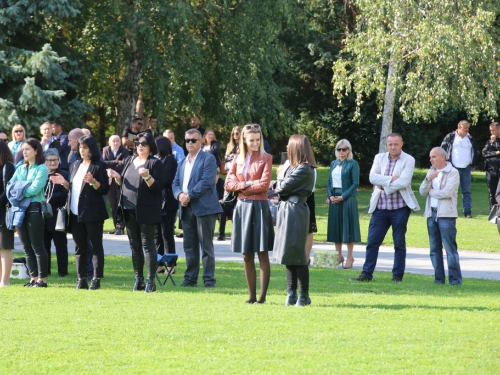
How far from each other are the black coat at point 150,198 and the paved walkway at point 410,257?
4144mm

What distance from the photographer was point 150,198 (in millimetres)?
11383

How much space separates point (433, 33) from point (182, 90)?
25.6ft

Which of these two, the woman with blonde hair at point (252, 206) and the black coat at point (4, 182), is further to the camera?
the black coat at point (4, 182)

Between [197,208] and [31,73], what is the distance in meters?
11.9

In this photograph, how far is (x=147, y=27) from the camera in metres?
24.6

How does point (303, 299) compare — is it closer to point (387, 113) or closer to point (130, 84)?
point (130, 84)

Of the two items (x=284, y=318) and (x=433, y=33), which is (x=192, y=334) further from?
(x=433, y=33)

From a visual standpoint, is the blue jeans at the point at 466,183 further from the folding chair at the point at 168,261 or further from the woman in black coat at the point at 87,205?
the woman in black coat at the point at 87,205

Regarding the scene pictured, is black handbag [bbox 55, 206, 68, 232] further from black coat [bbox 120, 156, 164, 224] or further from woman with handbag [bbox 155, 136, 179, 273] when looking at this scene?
woman with handbag [bbox 155, 136, 179, 273]

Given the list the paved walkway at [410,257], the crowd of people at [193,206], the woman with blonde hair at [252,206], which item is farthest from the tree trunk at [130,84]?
the woman with blonde hair at [252,206]

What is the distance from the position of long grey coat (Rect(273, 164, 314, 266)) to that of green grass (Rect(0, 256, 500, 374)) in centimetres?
61

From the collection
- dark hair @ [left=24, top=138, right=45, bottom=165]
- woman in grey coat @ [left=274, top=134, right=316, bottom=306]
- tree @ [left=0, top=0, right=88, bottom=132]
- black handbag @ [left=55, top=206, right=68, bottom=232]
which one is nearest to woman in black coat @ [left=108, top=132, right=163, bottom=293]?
black handbag @ [left=55, top=206, right=68, bottom=232]

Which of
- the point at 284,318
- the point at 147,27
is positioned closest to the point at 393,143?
the point at 284,318

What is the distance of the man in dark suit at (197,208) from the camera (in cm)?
1214
